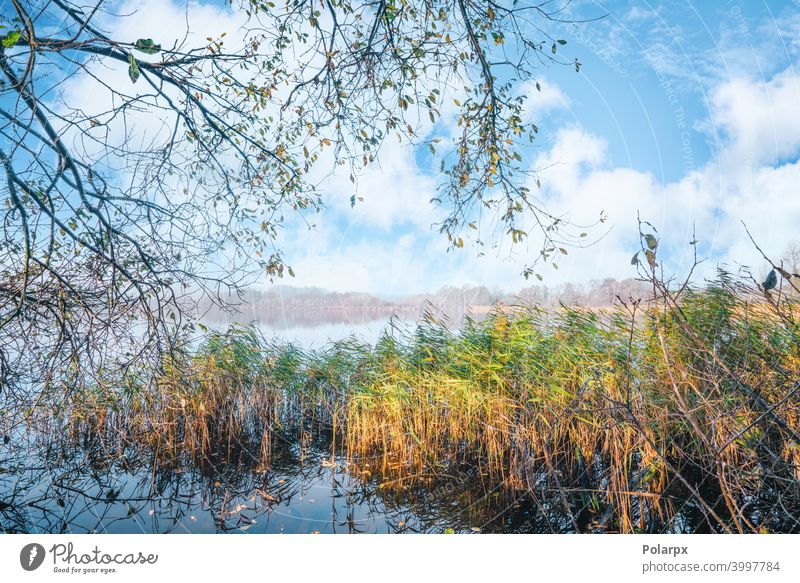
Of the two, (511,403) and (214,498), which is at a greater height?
(511,403)

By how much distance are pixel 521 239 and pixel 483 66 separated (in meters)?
1.18

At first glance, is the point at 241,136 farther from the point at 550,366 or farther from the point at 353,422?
the point at 550,366

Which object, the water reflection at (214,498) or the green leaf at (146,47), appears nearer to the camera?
the green leaf at (146,47)
